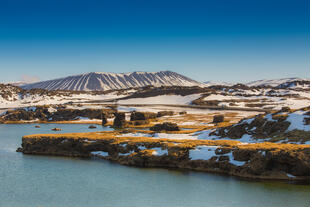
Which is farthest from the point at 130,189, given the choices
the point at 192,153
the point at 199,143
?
the point at 199,143

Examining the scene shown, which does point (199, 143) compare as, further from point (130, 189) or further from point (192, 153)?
point (130, 189)

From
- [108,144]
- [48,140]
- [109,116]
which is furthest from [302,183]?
[109,116]

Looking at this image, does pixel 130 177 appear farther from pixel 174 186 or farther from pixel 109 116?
pixel 109 116

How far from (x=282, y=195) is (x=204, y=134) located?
23566mm

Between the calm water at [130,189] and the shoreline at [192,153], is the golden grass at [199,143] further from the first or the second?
the calm water at [130,189]

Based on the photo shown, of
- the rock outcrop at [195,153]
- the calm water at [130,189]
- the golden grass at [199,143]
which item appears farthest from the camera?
the golden grass at [199,143]

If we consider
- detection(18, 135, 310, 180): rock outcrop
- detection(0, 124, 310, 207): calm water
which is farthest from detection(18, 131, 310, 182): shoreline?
detection(0, 124, 310, 207): calm water

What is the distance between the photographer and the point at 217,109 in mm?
135875

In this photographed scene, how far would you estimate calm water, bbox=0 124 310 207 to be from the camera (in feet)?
83.1

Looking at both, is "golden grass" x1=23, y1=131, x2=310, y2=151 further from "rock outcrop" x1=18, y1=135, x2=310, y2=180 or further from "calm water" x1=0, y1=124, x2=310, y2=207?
"calm water" x1=0, y1=124, x2=310, y2=207

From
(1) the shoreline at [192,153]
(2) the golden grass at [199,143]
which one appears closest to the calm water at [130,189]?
(1) the shoreline at [192,153]

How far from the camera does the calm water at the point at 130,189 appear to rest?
25.3 m

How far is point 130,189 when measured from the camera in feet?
94.1

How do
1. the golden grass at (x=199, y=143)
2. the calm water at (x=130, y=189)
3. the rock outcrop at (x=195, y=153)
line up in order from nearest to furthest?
1. the calm water at (x=130, y=189)
2. the rock outcrop at (x=195, y=153)
3. the golden grass at (x=199, y=143)
